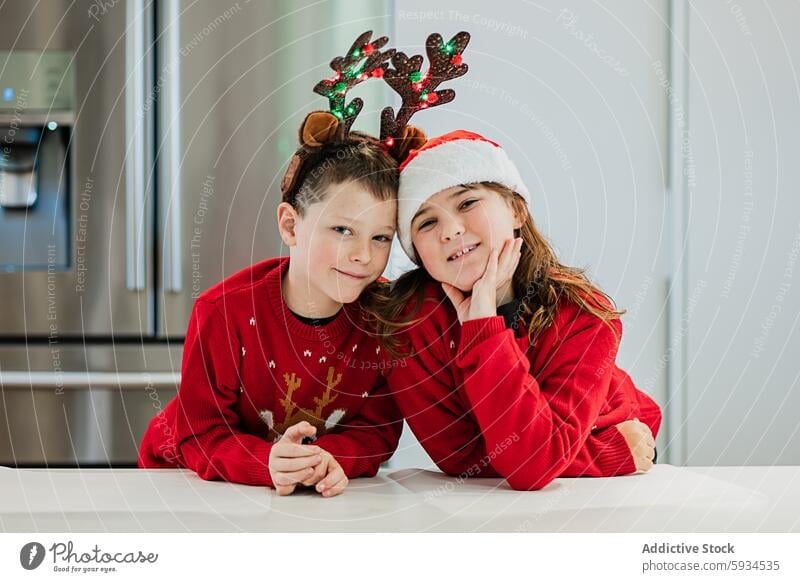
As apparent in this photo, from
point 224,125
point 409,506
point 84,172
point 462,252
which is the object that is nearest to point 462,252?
point 462,252

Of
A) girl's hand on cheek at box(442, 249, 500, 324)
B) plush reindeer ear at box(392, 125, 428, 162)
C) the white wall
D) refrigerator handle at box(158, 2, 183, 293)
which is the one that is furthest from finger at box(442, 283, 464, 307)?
refrigerator handle at box(158, 2, 183, 293)

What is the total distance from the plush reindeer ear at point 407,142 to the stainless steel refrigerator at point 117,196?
41cm

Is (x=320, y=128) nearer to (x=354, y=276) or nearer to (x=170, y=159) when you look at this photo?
(x=354, y=276)

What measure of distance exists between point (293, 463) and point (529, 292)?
0.80 ft

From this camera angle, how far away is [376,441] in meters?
0.72

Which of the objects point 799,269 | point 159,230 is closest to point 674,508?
point 799,269

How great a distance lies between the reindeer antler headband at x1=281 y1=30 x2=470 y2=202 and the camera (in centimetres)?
70

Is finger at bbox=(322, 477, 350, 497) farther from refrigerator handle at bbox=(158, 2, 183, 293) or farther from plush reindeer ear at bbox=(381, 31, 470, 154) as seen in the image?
refrigerator handle at bbox=(158, 2, 183, 293)

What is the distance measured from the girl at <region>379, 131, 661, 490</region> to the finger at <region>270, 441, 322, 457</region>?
0.10m

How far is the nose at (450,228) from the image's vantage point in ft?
2.24

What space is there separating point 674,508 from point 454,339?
214mm

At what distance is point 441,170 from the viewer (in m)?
0.68
